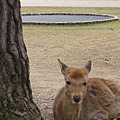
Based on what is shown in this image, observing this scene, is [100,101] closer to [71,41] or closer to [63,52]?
[63,52]

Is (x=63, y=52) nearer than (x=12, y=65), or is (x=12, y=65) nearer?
(x=12, y=65)

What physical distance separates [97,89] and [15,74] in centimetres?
118

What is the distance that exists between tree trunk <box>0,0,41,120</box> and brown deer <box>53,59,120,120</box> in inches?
16.7

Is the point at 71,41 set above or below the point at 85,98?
below

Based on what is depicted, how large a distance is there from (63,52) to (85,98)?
684 centimetres

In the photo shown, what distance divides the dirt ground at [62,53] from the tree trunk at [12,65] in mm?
1133

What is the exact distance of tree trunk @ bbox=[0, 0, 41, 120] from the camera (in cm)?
531

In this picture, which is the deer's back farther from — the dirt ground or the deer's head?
the dirt ground

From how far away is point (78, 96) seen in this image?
5125 millimetres

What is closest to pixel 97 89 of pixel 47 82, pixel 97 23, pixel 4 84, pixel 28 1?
pixel 4 84

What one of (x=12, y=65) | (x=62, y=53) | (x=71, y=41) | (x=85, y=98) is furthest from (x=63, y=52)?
(x=12, y=65)

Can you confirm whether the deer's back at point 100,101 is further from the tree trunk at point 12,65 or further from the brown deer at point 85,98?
the tree trunk at point 12,65

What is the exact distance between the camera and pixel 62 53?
12500 millimetres

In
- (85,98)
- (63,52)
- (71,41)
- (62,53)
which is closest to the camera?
(85,98)
